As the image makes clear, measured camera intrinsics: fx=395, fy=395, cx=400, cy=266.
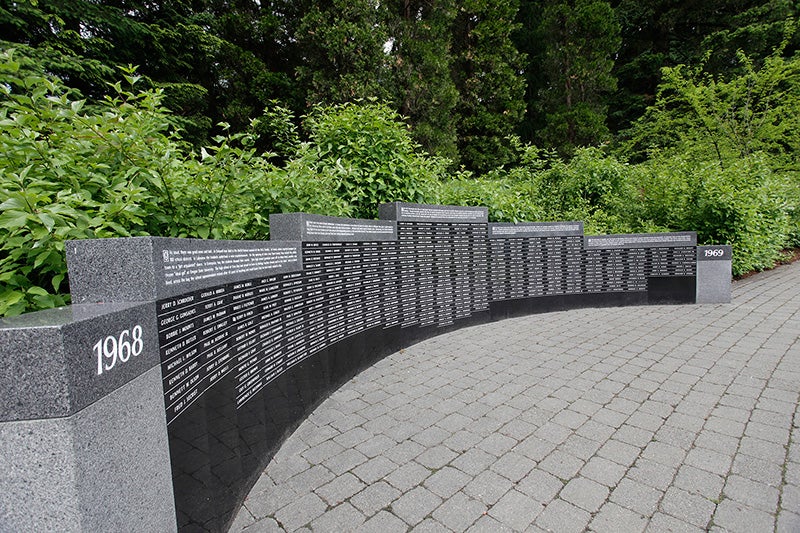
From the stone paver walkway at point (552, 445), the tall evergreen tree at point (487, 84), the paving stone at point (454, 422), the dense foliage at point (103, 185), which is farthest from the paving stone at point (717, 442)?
the tall evergreen tree at point (487, 84)

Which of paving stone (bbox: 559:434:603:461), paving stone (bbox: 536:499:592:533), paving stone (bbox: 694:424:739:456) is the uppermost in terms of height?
paving stone (bbox: 694:424:739:456)

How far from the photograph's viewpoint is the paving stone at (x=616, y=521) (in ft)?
7.27

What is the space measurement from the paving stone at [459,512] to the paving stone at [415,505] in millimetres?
59

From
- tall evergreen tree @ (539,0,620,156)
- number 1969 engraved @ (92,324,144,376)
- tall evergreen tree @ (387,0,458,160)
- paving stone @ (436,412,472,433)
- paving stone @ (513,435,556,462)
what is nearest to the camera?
number 1969 engraved @ (92,324,144,376)

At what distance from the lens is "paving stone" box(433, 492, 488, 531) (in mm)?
2273

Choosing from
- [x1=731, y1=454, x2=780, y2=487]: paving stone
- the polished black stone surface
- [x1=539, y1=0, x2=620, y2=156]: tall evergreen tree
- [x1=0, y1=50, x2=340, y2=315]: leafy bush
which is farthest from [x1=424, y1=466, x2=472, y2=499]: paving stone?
[x1=539, y1=0, x2=620, y2=156]: tall evergreen tree

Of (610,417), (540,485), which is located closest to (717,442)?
(610,417)

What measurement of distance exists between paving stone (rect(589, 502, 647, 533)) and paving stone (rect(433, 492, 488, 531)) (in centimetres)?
63

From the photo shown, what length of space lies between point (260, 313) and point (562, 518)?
7.54 ft

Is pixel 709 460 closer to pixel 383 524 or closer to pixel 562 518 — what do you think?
pixel 562 518

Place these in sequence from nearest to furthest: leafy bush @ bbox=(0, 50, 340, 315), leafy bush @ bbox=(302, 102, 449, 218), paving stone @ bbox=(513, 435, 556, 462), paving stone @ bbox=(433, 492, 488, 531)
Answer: leafy bush @ bbox=(0, 50, 340, 315)
paving stone @ bbox=(433, 492, 488, 531)
paving stone @ bbox=(513, 435, 556, 462)
leafy bush @ bbox=(302, 102, 449, 218)

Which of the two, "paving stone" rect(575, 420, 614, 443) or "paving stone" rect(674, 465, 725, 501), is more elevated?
"paving stone" rect(575, 420, 614, 443)

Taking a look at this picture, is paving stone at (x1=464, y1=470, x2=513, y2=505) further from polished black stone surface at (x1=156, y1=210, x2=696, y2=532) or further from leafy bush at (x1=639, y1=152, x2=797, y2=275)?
leafy bush at (x1=639, y1=152, x2=797, y2=275)

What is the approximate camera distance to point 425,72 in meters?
12.6
